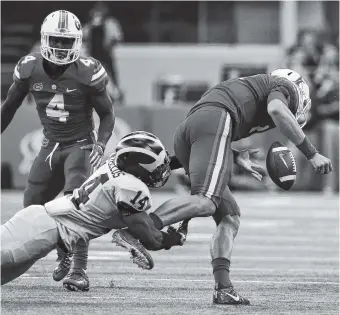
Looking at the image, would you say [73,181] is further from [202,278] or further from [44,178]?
[202,278]

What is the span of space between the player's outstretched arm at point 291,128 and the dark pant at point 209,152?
271 mm

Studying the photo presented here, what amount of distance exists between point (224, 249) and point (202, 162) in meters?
0.58

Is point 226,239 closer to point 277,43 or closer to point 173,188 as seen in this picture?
point 173,188

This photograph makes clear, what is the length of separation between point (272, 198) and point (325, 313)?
358 inches

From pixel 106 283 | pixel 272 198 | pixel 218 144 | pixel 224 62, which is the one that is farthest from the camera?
pixel 224 62

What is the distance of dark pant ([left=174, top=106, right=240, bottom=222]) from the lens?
21.5 ft

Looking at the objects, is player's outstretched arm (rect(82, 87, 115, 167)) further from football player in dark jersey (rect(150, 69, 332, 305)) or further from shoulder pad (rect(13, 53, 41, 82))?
football player in dark jersey (rect(150, 69, 332, 305))

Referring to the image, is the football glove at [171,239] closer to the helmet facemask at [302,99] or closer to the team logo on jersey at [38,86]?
the helmet facemask at [302,99]

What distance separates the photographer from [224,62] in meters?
21.7

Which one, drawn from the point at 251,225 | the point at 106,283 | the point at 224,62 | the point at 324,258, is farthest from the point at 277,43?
the point at 106,283

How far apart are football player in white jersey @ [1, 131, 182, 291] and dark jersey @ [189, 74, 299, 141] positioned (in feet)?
2.09

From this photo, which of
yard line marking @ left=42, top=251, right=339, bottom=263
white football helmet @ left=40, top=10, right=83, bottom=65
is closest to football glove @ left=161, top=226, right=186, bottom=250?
white football helmet @ left=40, top=10, right=83, bottom=65

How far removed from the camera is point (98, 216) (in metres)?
6.30

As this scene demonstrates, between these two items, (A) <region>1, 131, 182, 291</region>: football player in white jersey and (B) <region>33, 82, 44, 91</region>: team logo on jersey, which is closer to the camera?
(A) <region>1, 131, 182, 291</region>: football player in white jersey
